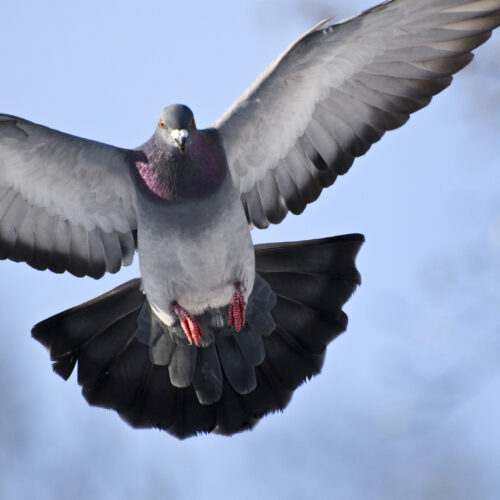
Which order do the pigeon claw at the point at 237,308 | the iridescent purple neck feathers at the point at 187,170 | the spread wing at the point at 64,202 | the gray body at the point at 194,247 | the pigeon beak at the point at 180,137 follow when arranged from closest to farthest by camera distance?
the pigeon beak at the point at 180,137 < the iridescent purple neck feathers at the point at 187,170 < the gray body at the point at 194,247 < the spread wing at the point at 64,202 < the pigeon claw at the point at 237,308

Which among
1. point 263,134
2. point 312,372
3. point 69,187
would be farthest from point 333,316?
point 69,187

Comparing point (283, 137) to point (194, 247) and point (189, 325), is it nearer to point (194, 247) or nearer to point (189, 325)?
point (194, 247)

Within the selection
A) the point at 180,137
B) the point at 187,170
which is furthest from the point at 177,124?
the point at 187,170

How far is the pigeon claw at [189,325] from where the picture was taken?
10.8 m

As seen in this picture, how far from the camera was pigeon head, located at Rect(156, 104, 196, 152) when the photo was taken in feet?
33.0

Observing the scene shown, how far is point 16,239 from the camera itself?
444 inches

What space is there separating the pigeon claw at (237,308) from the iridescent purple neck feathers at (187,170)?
96 cm

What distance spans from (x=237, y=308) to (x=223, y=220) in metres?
0.87

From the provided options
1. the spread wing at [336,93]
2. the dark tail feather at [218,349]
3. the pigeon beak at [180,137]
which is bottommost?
A: the dark tail feather at [218,349]

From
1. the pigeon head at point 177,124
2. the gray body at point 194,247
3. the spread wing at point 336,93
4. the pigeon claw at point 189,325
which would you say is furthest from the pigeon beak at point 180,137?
the pigeon claw at point 189,325

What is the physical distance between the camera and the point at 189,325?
10883mm

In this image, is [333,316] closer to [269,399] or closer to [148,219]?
[269,399]

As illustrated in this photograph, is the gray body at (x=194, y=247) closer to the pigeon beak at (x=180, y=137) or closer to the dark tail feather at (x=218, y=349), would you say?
the pigeon beak at (x=180, y=137)

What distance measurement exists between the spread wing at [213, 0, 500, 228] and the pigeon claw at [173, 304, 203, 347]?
3.62 feet
